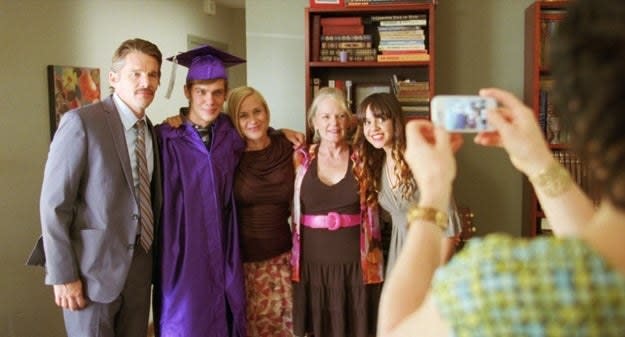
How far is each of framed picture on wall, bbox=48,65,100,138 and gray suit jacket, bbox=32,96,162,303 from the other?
3.94ft

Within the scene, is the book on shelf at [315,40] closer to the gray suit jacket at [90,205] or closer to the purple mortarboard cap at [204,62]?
the purple mortarboard cap at [204,62]

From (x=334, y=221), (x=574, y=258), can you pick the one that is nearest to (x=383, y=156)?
(x=334, y=221)

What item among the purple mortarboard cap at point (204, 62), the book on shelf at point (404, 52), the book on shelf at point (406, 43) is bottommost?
the purple mortarboard cap at point (204, 62)

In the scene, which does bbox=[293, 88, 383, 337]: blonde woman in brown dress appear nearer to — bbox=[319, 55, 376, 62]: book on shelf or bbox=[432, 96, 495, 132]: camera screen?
bbox=[319, 55, 376, 62]: book on shelf

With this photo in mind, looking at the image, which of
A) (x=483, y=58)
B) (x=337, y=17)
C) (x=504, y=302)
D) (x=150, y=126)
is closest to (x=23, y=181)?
(x=150, y=126)

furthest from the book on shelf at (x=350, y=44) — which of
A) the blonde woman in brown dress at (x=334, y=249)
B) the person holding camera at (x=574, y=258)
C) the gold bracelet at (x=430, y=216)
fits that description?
the person holding camera at (x=574, y=258)

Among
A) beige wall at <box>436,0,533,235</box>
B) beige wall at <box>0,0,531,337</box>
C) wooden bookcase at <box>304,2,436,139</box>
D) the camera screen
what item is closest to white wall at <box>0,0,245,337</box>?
beige wall at <box>0,0,531,337</box>

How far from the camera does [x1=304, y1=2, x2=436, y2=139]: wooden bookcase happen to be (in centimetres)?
259

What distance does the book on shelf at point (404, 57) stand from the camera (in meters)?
2.60

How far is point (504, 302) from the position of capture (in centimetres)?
58

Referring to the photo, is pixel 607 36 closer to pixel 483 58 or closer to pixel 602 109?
pixel 602 109

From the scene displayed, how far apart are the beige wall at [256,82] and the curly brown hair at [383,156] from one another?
0.85 metres

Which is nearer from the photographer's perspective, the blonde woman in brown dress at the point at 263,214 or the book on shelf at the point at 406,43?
the blonde woman in brown dress at the point at 263,214

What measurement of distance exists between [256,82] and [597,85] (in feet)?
8.64
